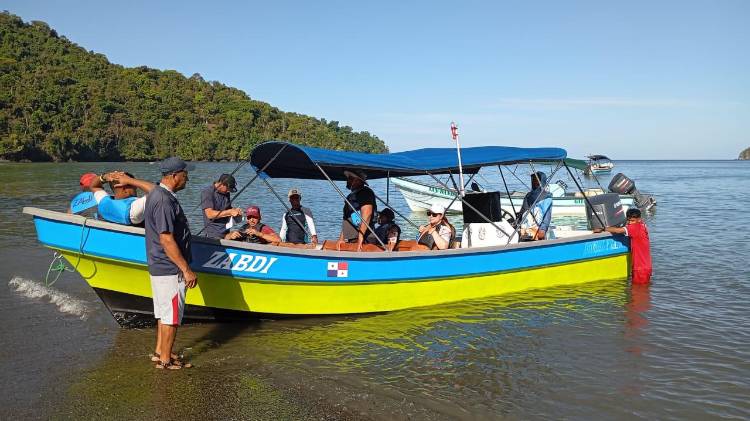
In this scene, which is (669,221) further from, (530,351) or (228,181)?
(228,181)

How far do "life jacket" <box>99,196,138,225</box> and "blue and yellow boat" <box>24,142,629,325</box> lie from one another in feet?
0.44

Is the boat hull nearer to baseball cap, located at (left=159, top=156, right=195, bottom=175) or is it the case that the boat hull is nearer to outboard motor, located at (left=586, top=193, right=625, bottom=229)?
baseball cap, located at (left=159, top=156, right=195, bottom=175)

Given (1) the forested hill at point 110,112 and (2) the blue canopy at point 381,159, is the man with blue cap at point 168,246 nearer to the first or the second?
(2) the blue canopy at point 381,159

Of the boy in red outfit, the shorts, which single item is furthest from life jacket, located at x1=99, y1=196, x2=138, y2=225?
the boy in red outfit

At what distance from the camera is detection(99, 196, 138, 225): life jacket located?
6.21 meters

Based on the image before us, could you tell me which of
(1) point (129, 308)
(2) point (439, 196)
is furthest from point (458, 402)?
(2) point (439, 196)

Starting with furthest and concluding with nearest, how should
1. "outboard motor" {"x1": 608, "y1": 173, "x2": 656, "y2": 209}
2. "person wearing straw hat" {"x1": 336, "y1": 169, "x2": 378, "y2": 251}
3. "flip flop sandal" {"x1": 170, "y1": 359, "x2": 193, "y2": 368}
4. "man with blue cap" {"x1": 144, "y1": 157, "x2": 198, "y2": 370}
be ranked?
1. "outboard motor" {"x1": 608, "y1": 173, "x2": 656, "y2": 209}
2. "person wearing straw hat" {"x1": 336, "y1": 169, "x2": 378, "y2": 251}
3. "flip flop sandal" {"x1": 170, "y1": 359, "x2": 193, "y2": 368}
4. "man with blue cap" {"x1": 144, "y1": 157, "x2": 198, "y2": 370}

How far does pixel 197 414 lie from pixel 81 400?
3.78 feet

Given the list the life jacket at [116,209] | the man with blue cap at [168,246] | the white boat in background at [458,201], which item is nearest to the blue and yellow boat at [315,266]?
the life jacket at [116,209]

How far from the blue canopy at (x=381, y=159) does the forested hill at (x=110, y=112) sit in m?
71.5

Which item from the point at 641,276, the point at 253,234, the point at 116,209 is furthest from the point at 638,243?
the point at 116,209

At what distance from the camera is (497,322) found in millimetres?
8188

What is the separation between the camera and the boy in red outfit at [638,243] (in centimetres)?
1034

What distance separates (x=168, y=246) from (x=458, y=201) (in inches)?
814
